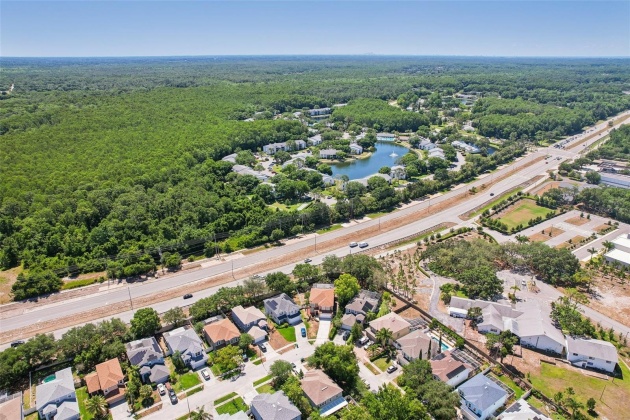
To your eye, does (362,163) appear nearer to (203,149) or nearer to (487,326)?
(203,149)

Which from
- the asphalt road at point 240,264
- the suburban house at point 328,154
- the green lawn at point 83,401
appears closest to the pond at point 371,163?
the suburban house at point 328,154

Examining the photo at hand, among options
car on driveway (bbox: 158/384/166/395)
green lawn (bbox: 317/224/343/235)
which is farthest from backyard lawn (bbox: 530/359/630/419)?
green lawn (bbox: 317/224/343/235)

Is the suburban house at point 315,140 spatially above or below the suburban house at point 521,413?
above

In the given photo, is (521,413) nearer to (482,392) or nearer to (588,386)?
(482,392)

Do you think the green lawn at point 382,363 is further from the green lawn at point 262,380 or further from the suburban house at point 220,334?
the suburban house at point 220,334

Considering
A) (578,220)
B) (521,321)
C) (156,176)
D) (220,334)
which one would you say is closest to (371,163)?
(578,220)

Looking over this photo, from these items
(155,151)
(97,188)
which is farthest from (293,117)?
(97,188)

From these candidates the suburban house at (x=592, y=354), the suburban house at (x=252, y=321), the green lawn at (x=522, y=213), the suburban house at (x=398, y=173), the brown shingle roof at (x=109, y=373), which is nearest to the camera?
the brown shingle roof at (x=109, y=373)
